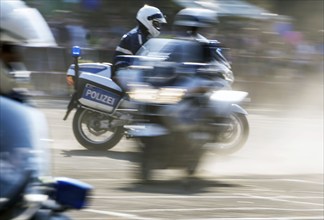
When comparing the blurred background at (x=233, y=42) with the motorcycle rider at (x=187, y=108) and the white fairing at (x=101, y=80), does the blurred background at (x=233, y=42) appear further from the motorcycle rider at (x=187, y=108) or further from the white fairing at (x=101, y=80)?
the motorcycle rider at (x=187, y=108)

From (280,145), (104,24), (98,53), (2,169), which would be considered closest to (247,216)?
(2,169)

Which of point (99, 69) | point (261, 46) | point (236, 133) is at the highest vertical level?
point (261, 46)

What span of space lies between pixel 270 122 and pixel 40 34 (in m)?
13.8

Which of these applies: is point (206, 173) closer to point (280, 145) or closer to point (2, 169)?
point (280, 145)

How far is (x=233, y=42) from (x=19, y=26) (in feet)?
57.0

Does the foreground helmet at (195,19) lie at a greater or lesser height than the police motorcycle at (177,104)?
greater

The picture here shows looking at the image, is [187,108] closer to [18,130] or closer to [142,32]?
[142,32]

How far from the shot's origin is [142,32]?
1216 centimetres

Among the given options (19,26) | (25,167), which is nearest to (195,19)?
(19,26)

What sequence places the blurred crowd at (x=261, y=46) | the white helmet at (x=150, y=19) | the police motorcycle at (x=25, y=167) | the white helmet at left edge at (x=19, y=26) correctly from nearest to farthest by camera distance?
the police motorcycle at (x=25, y=167) → the white helmet at left edge at (x=19, y=26) → the white helmet at (x=150, y=19) → the blurred crowd at (x=261, y=46)

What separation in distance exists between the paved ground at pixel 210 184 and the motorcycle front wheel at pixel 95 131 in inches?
6.1

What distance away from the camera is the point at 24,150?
3.71 meters

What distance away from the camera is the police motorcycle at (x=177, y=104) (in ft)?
29.1

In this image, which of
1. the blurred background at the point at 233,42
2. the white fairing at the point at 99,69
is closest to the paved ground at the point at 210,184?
the white fairing at the point at 99,69
